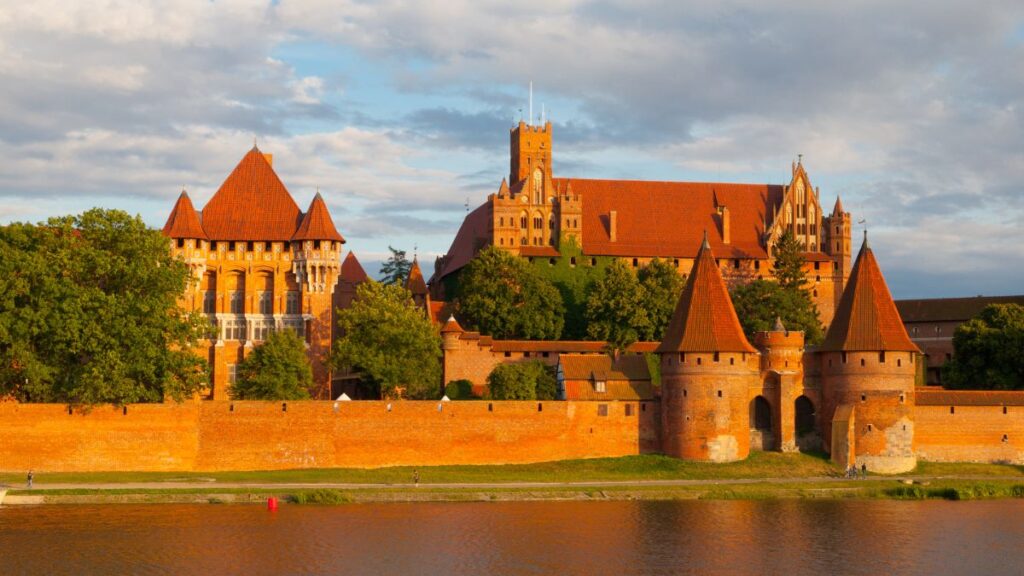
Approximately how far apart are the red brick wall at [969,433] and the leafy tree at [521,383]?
13.9 meters

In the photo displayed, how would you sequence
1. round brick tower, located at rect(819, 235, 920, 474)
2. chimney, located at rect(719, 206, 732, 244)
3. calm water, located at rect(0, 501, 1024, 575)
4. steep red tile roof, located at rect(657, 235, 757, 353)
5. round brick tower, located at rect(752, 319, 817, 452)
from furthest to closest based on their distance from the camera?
chimney, located at rect(719, 206, 732, 244), round brick tower, located at rect(752, 319, 817, 452), steep red tile roof, located at rect(657, 235, 757, 353), round brick tower, located at rect(819, 235, 920, 474), calm water, located at rect(0, 501, 1024, 575)

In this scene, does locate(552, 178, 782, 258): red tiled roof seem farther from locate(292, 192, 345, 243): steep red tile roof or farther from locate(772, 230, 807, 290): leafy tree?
locate(292, 192, 345, 243): steep red tile roof

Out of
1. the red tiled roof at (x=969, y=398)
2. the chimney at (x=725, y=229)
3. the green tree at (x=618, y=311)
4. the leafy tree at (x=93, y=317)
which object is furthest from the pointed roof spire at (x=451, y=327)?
the chimney at (x=725, y=229)

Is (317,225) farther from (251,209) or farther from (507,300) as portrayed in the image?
(507,300)

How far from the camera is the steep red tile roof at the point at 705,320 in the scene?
5272cm

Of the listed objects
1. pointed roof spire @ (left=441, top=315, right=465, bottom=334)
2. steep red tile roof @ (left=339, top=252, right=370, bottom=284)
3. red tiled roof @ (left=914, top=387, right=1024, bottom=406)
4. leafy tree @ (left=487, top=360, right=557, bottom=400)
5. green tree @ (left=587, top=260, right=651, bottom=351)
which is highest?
steep red tile roof @ (left=339, top=252, right=370, bottom=284)

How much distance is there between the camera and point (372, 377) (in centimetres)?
6012

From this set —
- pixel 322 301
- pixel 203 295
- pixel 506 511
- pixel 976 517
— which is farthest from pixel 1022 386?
pixel 203 295

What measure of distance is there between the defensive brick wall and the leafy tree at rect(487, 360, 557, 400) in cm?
301

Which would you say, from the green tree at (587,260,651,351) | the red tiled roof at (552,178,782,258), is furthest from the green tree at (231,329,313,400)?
the red tiled roof at (552,178,782,258)

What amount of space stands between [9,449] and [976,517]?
31.2 metres

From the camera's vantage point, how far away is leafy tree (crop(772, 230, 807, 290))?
74.9 meters

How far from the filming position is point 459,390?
198 ft

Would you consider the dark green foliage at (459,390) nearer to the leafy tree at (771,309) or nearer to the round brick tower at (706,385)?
the round brick tower at (706,385)
